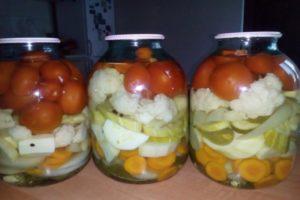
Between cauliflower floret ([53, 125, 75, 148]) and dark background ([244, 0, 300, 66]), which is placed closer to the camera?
cauliflower floret ([53, 125, 75, 148])

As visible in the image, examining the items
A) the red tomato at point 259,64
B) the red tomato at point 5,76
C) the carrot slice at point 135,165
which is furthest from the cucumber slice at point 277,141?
the red tomato at point 5,76

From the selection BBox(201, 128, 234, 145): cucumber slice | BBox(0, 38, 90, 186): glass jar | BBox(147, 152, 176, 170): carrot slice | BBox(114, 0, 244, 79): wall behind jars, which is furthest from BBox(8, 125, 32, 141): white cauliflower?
BBox(114, 0, 244, 79): wall behind jars

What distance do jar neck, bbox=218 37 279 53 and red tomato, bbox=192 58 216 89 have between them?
5 centimetres

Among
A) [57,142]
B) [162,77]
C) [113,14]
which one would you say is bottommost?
[57,142]

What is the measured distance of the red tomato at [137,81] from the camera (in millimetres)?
469

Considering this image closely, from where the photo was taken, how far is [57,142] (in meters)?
0.49

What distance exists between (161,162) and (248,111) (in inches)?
6.8

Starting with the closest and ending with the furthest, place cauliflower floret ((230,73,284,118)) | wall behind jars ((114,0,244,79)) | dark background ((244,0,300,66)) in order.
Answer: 1. cauliflower floret ((230,73,284,118))
2. dark background ((244,0,300,66))
3. wall behind jars ((114,0,244,79))

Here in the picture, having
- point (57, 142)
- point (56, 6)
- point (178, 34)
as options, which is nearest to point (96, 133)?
point (57, 142)

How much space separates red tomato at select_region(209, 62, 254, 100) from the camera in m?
0.45

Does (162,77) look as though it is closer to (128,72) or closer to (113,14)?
(128,72)

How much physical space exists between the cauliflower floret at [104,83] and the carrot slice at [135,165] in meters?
0.12

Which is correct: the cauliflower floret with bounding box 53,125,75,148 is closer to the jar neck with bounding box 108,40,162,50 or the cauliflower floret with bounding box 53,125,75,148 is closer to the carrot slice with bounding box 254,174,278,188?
the jar neck with bounding box 108,40,162,50

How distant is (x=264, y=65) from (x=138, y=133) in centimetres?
24
